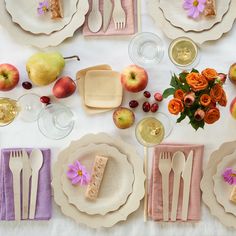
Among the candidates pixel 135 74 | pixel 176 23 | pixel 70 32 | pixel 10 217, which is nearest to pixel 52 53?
pixel 70 32

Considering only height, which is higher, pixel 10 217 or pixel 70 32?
pixel 70 32

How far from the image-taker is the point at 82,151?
3.57 ft

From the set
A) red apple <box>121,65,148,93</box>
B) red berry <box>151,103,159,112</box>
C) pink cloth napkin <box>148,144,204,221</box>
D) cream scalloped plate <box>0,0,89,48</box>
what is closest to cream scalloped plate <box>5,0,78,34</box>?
cream scalloped plate <box>0,0,89,48</box>

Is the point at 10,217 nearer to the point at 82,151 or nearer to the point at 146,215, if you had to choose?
the point at 82,151

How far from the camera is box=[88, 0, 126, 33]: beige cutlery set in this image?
111cm

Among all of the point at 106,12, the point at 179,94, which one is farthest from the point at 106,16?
the point at 179,94

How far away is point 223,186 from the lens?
1.08 m

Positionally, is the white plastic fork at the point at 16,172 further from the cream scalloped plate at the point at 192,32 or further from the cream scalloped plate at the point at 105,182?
the cream scalloped plate at the point at 192,32

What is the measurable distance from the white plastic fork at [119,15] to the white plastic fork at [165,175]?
0.37 meters

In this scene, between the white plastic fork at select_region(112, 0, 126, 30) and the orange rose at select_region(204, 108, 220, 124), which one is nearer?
the orange rose at select_region(204, 108, 220, 124)

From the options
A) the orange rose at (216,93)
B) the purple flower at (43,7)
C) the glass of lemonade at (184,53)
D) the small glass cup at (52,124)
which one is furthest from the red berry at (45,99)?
the orange rose at (216,93)

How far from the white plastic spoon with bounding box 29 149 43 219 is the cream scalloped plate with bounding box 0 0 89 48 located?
0.97 ft

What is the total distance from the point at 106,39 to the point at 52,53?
15 centimetres

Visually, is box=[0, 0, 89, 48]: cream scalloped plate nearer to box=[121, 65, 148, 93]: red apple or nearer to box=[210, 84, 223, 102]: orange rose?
box=[121, 65, 148, 93]: red apple
